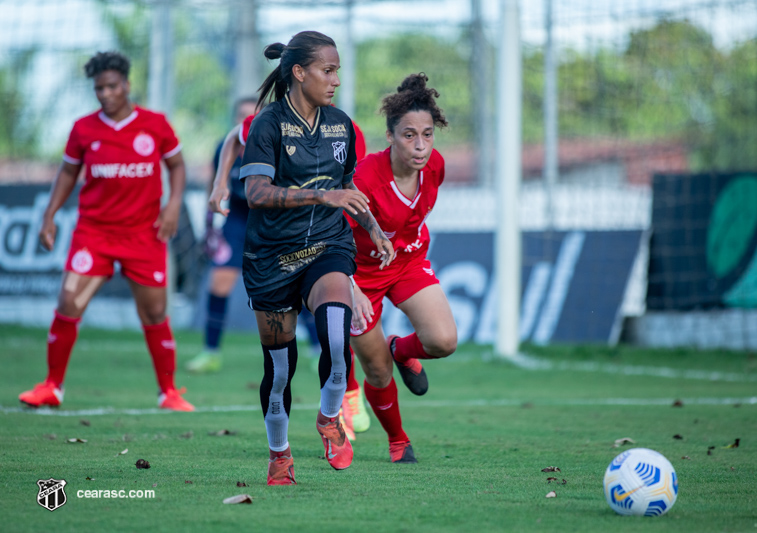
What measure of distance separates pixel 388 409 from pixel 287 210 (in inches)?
50.5

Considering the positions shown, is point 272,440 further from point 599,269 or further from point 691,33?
point 691,33

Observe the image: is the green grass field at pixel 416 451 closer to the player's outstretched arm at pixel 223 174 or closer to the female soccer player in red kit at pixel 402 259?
the female soccer player in red kit at pixel 402 259

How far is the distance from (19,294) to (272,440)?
29.6 feet

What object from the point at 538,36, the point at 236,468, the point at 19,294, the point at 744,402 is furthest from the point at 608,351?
the point at 19,294

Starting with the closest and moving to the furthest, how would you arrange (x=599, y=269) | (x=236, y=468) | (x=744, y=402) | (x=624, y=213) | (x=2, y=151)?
(x=236, y=468), (x=744, y=402), (x=599, y=269), (x=624, y=213), (x=2, y=151)

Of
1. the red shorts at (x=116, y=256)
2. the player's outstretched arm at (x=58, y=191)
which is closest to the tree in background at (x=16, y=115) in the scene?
the player's outstretched arm at (x=58, y=191)

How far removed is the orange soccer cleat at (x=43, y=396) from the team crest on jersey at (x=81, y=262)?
0.78 meters

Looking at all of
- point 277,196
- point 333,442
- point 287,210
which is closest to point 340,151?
point 287,210

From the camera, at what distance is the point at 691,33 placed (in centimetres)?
1112

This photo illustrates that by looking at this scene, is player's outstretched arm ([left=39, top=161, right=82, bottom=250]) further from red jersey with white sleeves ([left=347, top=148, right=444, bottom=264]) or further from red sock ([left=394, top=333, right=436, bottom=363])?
red sock ([left=394, top=333, right=436, bottom=363])

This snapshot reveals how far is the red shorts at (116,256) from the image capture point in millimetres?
6121

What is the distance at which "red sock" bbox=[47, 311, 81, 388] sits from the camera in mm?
6145

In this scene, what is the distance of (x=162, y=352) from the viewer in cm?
630

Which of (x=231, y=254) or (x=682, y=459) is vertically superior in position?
(x=231, y=254)
